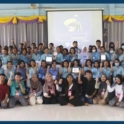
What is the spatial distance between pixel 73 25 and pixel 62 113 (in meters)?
3.97

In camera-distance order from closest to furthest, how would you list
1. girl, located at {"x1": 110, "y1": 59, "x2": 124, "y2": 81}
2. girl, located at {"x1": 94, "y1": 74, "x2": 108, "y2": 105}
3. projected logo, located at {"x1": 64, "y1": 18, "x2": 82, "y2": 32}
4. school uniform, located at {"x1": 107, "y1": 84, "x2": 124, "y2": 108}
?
school uniform, located at {"x1": 107, "y1": 84, "x2": 124, "y2": 108} → girl, located at {"x1": 94, "y1": 74, "x2": 108, "y2": 105} → girl, located at {"x1": 110, "y1": 59, "x2": 124, "y2": 81} → projected logo, located at {"x1": 64, "y1": 18, "x2": 82, "y2": 32}

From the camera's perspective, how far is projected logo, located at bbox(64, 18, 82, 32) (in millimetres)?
7242

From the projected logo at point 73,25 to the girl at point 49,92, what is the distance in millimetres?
3020

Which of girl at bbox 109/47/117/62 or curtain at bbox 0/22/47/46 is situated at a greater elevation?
curtain at bbox 0/22/47/46

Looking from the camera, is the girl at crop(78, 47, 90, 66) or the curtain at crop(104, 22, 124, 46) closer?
the girl at crop(78, 47, 90, 66)

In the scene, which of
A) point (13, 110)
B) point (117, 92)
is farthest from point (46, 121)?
point (117, 92)

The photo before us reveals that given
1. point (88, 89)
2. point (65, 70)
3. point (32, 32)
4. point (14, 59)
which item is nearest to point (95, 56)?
point (65, 70)

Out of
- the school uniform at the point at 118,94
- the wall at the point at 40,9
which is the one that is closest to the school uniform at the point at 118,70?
the school uniform at the point at 118,94

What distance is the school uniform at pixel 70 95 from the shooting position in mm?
4340

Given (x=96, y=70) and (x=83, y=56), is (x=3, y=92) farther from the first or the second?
(x=83, y=56)

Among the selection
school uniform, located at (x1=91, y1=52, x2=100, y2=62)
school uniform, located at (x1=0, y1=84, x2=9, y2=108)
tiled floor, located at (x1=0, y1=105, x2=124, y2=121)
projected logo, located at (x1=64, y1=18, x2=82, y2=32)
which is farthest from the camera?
projected logo, located at (x1=64, y1=18, x2=82, y2=32)

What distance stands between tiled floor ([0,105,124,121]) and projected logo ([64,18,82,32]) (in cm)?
347

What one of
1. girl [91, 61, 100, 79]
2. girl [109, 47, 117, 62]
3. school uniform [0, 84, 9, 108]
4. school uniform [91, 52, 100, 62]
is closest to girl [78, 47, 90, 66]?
school uniform [91, 52, 100, 62]

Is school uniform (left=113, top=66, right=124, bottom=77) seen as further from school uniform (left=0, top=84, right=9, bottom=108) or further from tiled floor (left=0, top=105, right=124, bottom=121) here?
school uniform (left=0, top=84, right=9, bottom=108)
